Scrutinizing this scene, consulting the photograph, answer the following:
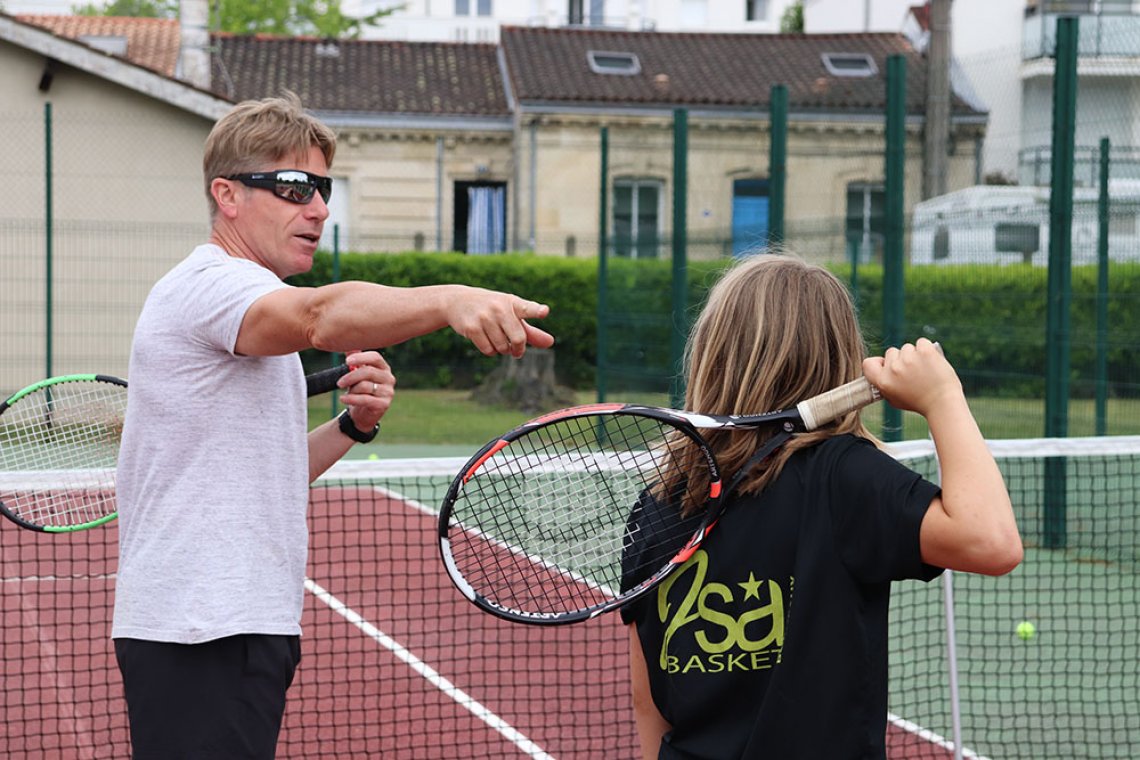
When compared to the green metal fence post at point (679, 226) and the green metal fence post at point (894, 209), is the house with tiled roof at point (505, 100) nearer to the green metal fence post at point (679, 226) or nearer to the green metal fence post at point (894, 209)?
the green metal fence post at point (679, 226)

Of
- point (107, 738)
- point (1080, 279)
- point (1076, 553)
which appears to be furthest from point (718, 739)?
point (1080, 279)

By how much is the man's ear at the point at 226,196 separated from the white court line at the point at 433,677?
2.65 m

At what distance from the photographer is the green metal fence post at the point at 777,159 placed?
32.5 feet

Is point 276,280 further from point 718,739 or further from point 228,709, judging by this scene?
point 718,739

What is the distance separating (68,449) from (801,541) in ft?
8.16

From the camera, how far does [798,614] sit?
2168mm

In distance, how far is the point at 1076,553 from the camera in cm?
832

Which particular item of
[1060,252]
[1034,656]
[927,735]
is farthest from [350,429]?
[1060,252]

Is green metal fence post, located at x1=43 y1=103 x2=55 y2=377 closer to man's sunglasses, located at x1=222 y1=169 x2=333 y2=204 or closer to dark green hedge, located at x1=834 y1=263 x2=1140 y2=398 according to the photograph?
dark green hedge, located at x1=834 y1=263 x2=1140 y2=398

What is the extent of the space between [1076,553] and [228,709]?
22.3 ft

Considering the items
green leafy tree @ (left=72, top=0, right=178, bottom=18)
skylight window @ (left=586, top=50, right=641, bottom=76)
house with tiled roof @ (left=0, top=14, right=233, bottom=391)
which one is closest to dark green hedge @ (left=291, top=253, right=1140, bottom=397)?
house with tiled roof @ (left=0, top=14, right=233, bottom=391)

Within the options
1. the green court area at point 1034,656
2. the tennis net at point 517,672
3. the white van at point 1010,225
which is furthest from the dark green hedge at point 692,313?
the tennis net at point 517,672

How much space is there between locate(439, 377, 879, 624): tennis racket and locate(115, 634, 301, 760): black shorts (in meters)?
0.43

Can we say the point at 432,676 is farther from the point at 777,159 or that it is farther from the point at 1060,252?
the point at 777,159
